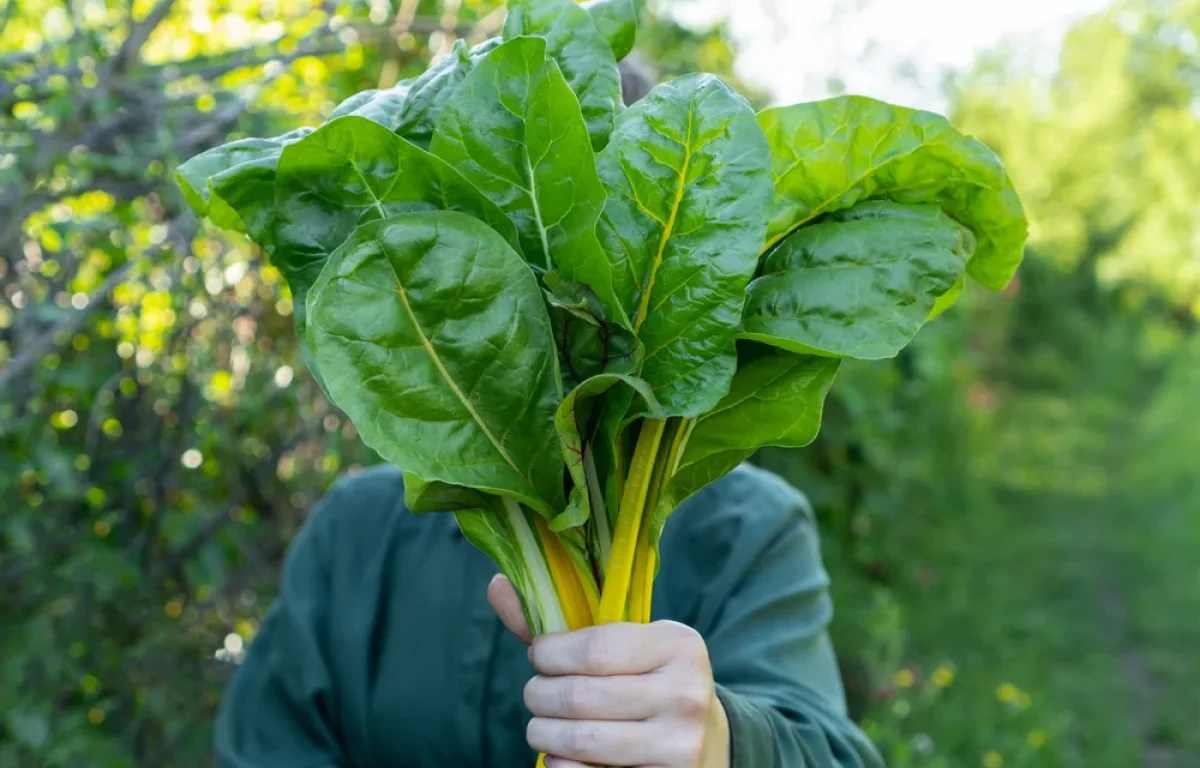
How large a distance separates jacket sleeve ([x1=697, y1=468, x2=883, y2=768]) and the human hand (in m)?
0.27

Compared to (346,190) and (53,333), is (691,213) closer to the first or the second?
(346,190)

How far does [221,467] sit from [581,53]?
1781mm

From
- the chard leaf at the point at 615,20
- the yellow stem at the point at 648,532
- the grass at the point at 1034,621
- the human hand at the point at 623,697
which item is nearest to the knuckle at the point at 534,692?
the human hand at the point at 623,697

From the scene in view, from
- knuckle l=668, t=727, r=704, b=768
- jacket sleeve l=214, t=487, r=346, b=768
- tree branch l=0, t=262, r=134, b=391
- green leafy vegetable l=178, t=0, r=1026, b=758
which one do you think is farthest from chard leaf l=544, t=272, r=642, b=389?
tree branch l=0, t=262, r=134, b=391

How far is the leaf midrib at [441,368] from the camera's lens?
2.82 feet

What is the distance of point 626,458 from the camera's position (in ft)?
3.37

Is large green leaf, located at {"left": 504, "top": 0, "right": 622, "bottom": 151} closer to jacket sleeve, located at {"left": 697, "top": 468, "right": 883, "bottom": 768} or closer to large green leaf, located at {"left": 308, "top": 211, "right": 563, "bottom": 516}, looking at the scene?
large green leaf, located at {"left": 308, "top": 211, "right": 563, "bottom": 516}

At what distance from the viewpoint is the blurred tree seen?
1935mm

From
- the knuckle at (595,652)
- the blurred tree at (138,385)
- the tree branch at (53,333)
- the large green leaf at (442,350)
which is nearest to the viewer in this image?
the large green leaf at (442,350)

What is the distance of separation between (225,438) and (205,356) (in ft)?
0.66

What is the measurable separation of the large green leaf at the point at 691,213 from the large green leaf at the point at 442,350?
109 millimetres

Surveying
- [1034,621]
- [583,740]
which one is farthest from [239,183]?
[1034,621]

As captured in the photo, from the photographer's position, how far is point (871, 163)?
977 mm

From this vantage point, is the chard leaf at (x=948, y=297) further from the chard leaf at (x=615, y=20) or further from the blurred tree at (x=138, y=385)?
the blurred tree at (x=138, y=385)
